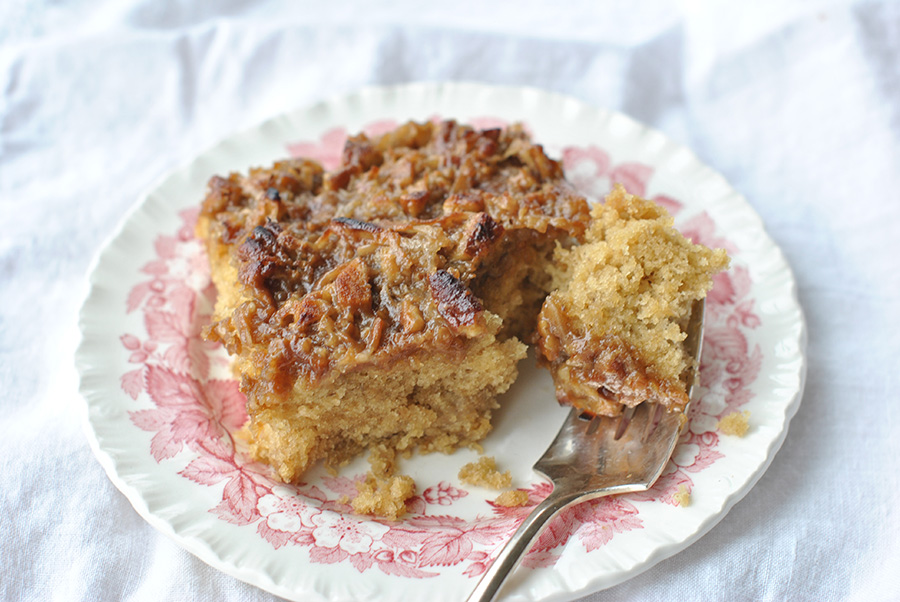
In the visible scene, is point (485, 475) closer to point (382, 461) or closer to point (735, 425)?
point (382, 461)

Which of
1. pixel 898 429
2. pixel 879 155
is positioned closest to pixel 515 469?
pixel 898 429

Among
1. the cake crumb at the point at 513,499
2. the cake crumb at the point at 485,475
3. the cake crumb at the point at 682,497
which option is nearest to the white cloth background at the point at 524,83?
the cake crumb at the point at 682,497

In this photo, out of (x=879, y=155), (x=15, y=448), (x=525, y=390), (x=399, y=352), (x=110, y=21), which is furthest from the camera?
(x=110, y=21)

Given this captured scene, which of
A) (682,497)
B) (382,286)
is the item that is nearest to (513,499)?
(682,497)

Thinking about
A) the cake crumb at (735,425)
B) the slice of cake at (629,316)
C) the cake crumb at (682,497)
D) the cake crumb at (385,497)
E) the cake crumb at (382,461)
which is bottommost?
the cake crumb at (385,497)

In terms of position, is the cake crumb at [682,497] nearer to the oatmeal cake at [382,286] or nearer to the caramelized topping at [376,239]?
the oatmeal cake at [382,286]

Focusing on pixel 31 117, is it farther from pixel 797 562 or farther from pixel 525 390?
pixel 797 562

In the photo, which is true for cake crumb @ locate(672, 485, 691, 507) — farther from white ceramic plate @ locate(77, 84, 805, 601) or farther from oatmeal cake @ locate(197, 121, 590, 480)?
oatmeal cake @ locate(197, 121, 590, 480)
